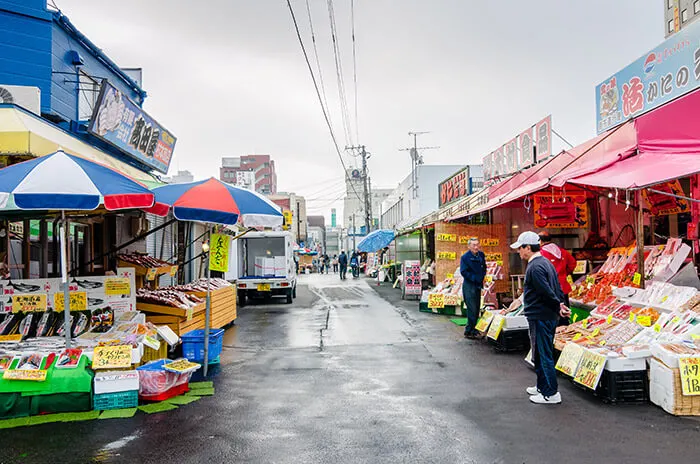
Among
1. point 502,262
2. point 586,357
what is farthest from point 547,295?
point 502,262

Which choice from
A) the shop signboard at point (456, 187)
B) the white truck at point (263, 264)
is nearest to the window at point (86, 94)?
the white truck at point (263, 264)

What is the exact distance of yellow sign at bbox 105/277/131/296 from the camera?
25.4ft

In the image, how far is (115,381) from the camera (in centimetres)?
611

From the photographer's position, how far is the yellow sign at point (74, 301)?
7.24 m

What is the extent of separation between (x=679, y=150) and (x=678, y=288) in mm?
1903

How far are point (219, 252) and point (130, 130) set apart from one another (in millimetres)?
6780

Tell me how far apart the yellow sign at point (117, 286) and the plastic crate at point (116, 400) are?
6.76ft

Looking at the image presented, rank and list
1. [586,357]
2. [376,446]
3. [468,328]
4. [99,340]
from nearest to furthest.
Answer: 1. [376,446]
2. [586,357]
3. [99,340]
4. [468,328]

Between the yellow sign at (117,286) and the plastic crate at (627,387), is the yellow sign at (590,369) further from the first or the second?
the yellow sign at (117,286)

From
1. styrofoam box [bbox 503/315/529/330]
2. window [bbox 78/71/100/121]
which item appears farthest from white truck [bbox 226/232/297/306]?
styrofoam box [bbox 503/315/529/330]

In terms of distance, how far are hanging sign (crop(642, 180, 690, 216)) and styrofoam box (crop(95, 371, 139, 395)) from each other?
28.6 ft

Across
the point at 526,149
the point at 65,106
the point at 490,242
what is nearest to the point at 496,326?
the point at 490,242

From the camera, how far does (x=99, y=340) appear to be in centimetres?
688

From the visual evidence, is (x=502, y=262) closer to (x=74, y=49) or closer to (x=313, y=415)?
(x=313, y=415)
